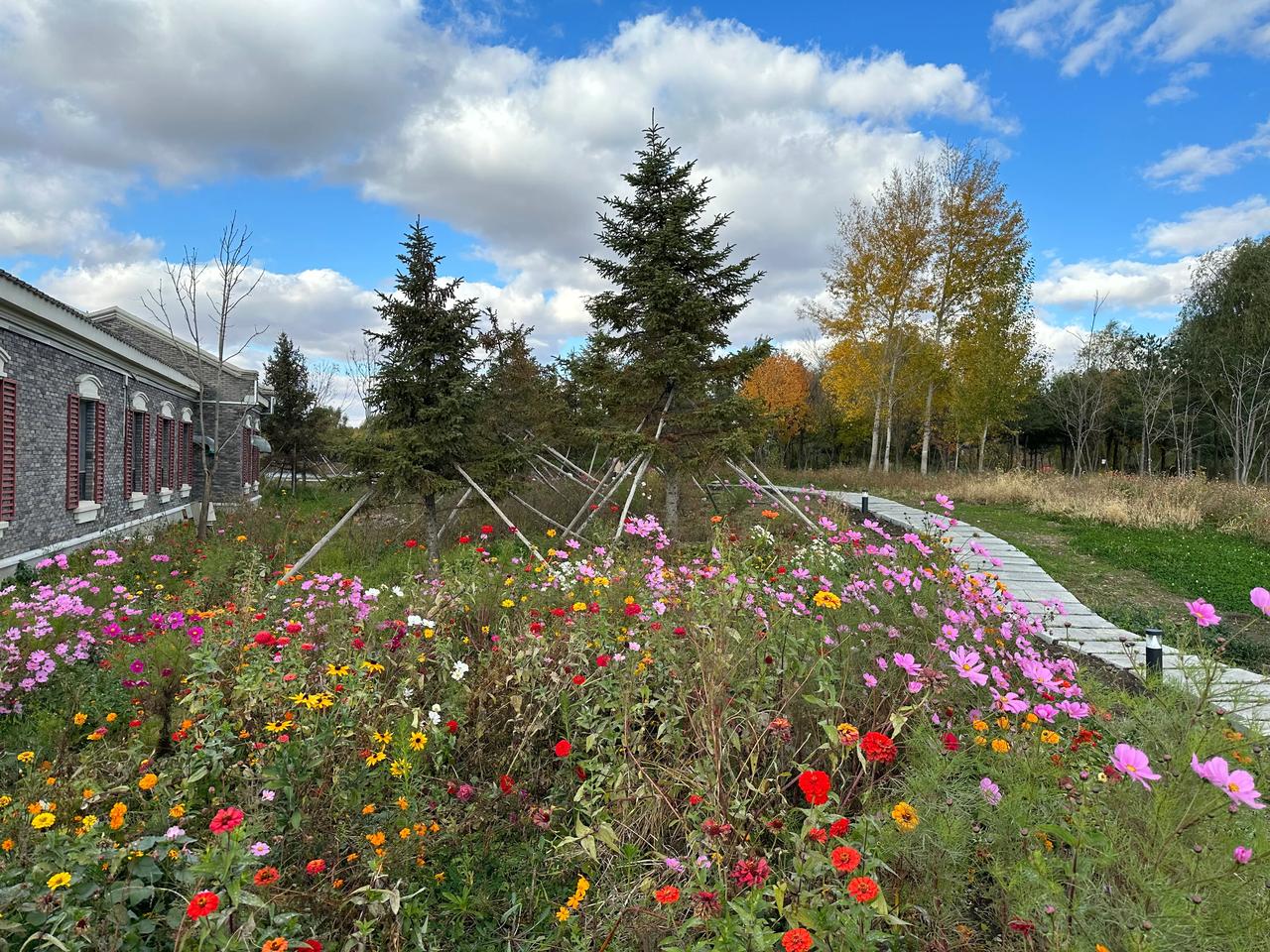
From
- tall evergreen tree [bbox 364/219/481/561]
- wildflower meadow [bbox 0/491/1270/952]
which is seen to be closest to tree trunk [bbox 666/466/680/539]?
Answer: tall evergreen tree [bbox 364/219/481/561]

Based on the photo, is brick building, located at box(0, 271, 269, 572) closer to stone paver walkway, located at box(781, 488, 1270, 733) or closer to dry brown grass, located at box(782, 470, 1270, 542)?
stone paver walkway, located at box(781, 488, 1270, 733)

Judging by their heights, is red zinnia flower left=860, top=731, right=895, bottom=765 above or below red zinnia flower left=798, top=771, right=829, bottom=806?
above

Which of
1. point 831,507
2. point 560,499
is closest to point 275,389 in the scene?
point 560,499

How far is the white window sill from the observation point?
1123 centimetres

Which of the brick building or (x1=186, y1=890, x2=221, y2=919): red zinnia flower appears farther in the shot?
the brick building

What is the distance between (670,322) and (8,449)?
30.4ft

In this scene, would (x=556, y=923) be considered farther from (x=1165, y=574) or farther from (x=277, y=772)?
(x=1165, y=574)

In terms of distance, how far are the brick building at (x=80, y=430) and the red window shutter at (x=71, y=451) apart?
0.02 meters

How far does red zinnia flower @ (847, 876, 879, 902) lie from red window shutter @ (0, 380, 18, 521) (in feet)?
38.1

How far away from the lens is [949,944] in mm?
1864

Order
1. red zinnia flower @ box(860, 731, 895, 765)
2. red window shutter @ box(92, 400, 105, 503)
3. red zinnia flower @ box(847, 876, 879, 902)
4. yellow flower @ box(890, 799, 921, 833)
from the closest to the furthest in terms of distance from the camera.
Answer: red zinnia flower @ box(847, 876, 879, 902), yellow flower @ box(890, 799, 921, 833), red zinnia flower @ box(860, 731, 895, 765), red window shutter @ box(92, 400, 105, 503)

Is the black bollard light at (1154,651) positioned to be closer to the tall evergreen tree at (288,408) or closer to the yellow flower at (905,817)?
the yellow flower at (905,817)

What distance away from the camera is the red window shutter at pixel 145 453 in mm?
14414

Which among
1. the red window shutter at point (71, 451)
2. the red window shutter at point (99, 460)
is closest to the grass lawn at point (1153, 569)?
the red window shutter at point (71, 451)
